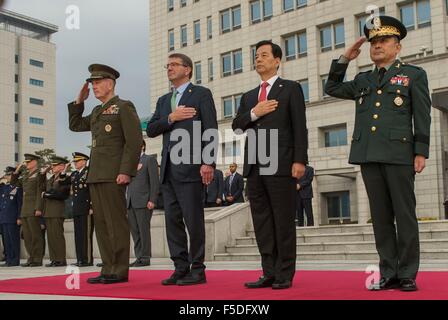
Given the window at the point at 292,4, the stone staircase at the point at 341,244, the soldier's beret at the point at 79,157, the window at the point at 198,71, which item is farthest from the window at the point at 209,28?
the soldier's beret at the point at 79,157

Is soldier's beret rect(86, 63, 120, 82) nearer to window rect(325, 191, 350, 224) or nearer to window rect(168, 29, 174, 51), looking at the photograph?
window rect(325, 191, 350, 224)

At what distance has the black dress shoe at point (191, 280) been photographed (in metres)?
5.92

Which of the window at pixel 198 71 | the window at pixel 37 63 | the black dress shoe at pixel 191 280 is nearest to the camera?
the black dress shoe at pixel 191 280

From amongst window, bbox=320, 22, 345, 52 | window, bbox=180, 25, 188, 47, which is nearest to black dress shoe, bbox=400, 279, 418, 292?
window, bbox=320, 22, 345, 52

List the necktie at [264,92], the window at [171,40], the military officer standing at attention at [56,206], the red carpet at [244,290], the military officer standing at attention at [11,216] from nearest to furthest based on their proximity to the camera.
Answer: the red carpet at [244,290], the necktie at [264,92], the military officer standing at attention at [56,206], the military officer standing at attention at [11,216], the window at [171,40]

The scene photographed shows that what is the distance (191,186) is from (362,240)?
22.7 ft

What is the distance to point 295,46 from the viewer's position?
41.5 metres

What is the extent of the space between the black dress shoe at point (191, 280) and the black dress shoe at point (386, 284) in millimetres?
1775

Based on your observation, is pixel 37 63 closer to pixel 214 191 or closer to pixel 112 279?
pixel 214 191

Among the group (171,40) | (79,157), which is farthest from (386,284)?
(171,40)

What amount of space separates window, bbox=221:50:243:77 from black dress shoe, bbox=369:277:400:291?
39.5 meters

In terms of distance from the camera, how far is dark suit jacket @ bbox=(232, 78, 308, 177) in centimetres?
550

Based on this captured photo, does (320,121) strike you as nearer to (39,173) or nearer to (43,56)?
(39,173)

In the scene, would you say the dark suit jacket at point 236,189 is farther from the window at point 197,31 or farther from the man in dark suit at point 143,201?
the window at point 197,31
